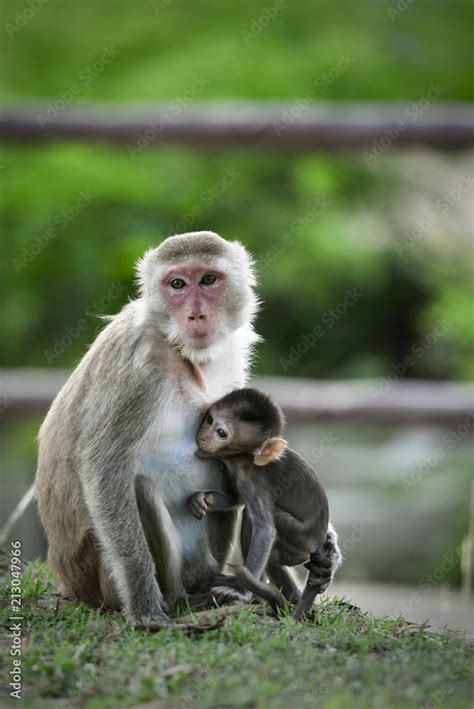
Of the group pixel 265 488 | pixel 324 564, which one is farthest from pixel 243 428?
pixel 324 564

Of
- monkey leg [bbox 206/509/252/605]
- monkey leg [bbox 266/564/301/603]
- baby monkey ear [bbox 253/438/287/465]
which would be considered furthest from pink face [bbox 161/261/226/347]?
monkey leg [bbox 266/564/301/603]

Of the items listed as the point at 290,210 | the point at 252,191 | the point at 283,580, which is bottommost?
the point at 283,580

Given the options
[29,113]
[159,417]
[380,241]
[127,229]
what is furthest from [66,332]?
[159,417]

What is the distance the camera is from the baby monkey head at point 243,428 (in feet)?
17.8

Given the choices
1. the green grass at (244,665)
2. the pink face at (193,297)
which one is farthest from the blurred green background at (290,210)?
the green grass at (244,665)

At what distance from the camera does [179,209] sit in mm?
→ 12641

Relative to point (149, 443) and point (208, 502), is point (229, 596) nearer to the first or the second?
point (208, 502)

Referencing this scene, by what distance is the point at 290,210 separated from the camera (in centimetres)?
1369

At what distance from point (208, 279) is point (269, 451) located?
92cm

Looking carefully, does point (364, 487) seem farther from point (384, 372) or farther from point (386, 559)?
point (384, 372)

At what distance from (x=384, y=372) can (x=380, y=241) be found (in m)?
1.63

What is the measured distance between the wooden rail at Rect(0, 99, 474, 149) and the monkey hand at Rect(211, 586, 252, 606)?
5.43 meters

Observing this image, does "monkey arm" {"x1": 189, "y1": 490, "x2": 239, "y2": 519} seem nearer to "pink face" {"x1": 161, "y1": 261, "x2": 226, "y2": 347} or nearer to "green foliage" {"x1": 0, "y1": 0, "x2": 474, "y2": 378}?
"pink face" {"x1": 161, "y1": 261, "x2": 226, "y2": 347}

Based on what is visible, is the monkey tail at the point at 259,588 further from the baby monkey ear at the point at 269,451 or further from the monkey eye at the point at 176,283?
the monkey eye at the point at 176,283
